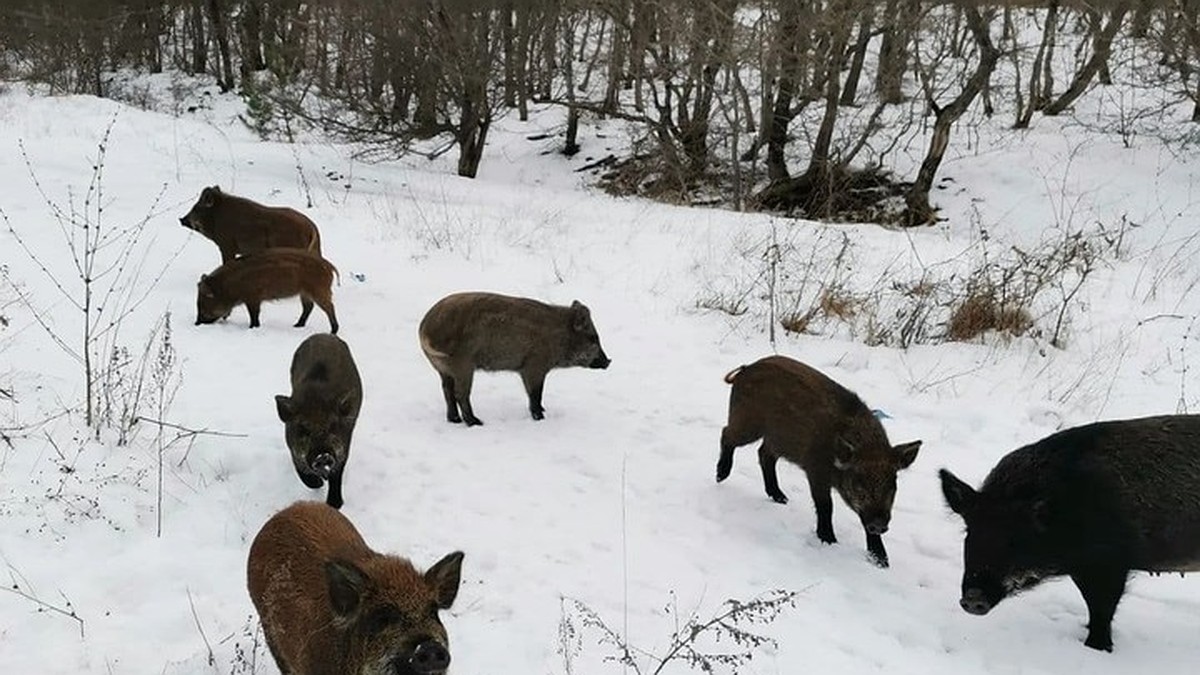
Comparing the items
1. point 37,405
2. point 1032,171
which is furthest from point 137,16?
point 37,405

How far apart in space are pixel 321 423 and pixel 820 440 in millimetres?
2769

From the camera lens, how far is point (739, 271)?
11.2 meters

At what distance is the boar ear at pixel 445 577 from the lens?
308cm

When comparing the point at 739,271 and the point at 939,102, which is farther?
the point at 939,102

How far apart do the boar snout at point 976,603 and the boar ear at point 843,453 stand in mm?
953

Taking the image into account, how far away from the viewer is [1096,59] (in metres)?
21.1

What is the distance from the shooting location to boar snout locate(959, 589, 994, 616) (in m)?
4.33

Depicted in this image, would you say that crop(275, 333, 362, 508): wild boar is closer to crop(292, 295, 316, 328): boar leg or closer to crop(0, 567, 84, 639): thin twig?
crop(0, 567, 84, 639): thin twig

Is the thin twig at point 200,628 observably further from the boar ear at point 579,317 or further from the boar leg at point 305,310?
the boar leg at point 305,310

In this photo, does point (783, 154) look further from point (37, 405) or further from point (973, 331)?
point (37, 405)

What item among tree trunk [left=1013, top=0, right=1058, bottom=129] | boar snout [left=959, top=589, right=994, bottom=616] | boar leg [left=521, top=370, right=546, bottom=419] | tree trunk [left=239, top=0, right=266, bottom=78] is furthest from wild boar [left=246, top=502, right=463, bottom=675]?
tree trunk [left=239, top=0, right=266, bottom=78]

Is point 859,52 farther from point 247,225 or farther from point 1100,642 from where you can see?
point 1100,642

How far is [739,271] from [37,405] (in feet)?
24.3

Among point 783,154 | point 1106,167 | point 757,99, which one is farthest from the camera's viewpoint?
point 757,99
